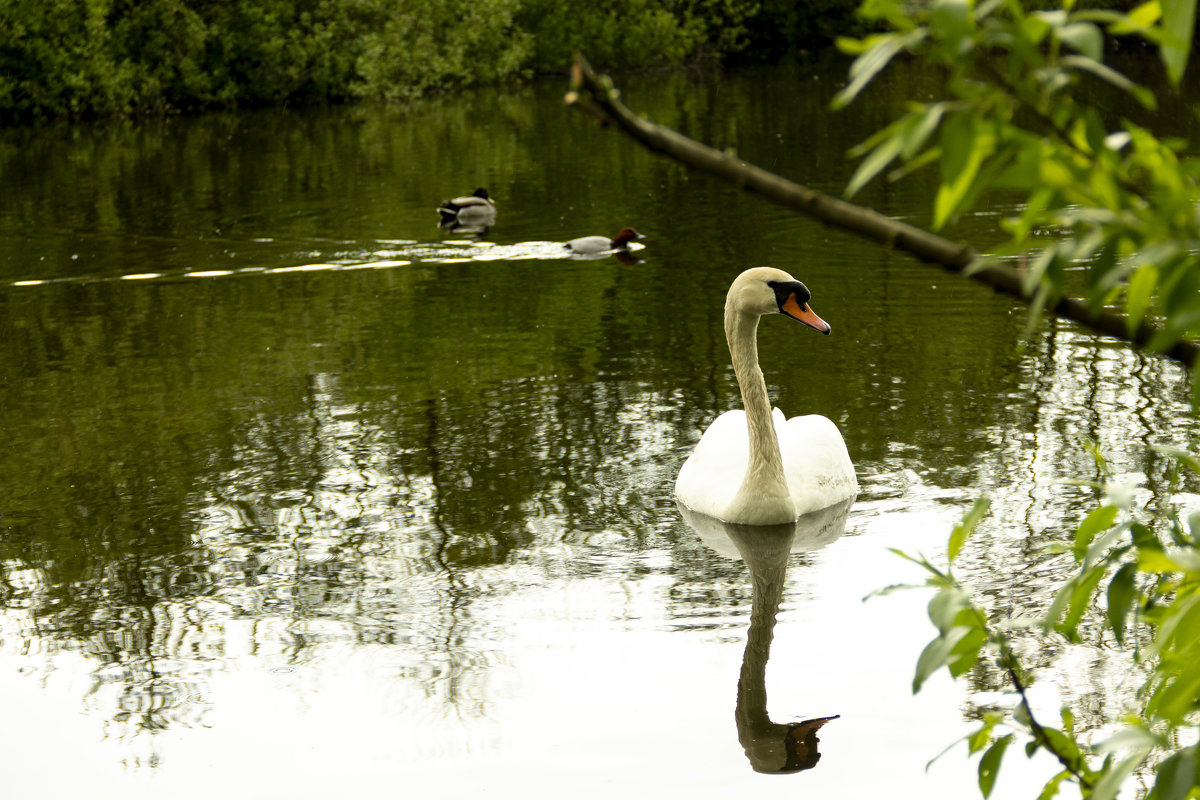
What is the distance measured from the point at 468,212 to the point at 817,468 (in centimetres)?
1171

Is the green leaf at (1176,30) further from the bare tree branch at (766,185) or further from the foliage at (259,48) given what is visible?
the foliage at (259,48)

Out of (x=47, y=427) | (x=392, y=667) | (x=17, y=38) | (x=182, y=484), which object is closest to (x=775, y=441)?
(x=392, y=667)

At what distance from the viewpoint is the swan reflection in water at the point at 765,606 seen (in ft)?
15.9

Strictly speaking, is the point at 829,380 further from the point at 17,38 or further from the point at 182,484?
the point at 17,38

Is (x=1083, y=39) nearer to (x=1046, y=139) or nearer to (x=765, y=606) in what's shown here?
(x=1046, y=139)

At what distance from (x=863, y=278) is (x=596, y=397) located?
473 cm

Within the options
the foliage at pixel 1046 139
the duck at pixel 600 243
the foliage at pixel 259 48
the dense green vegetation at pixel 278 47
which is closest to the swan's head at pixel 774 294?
the foliage at pixel 1046 139

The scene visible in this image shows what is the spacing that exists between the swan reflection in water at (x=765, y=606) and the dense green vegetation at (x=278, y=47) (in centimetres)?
3398

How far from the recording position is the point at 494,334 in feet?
39.1

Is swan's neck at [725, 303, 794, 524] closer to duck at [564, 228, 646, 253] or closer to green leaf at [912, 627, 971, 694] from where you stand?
green leaf at [912, 627, 971, 694]

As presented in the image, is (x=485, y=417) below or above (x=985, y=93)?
below

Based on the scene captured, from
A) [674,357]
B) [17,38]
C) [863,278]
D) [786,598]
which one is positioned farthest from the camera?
[17,38]

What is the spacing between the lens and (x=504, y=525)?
7.21m

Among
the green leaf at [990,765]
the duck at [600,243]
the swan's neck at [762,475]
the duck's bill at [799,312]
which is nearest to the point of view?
the green leaf at [990,765]
